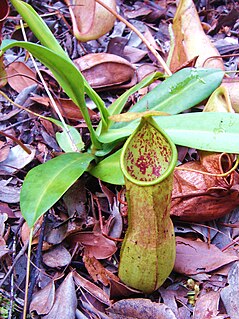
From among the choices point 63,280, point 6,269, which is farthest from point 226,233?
point 6,269

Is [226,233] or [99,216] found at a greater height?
[99,216]

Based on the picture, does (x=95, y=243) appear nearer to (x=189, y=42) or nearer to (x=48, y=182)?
(x=48, y=182)

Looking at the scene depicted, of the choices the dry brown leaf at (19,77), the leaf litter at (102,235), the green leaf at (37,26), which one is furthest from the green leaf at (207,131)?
the dry brown leaf at (19,77)

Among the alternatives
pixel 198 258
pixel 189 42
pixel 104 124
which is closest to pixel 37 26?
pixel 104 124

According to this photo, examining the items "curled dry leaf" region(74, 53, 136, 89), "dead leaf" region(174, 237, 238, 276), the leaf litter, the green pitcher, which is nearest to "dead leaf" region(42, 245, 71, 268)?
the leaf litter

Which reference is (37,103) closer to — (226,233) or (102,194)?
(102,194)

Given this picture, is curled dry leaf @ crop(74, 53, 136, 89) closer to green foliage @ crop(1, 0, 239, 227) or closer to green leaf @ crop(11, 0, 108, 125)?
green foliage @ crop(1, 0, 239, 227)

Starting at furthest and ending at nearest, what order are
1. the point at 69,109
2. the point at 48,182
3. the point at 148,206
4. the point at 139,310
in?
the point at 69,109 → the point at 48,182 → the point at 139,310 → the point at 148,206

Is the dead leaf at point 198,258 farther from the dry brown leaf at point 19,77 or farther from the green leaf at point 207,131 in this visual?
the dry brown leaf at point 19,77
